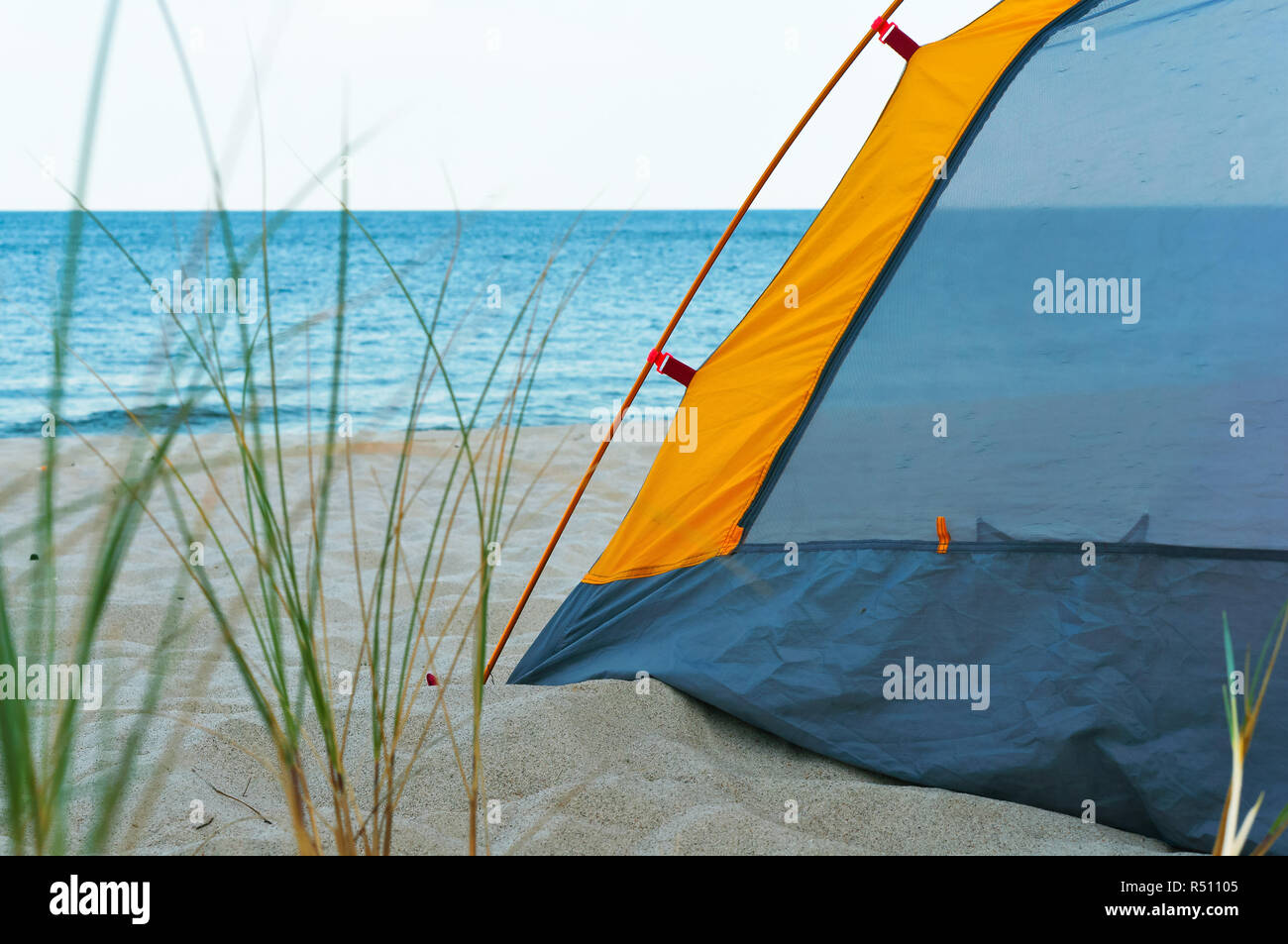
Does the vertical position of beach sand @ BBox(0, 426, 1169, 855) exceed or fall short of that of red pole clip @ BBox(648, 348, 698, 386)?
it falls short

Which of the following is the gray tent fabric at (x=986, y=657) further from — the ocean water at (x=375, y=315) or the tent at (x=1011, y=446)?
the ocean water at (x=375, y=315)

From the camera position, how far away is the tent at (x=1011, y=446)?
187cm

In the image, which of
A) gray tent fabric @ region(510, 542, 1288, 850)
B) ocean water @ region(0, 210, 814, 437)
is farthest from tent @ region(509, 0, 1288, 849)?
ocean water @ region(0, 210, 814, 437)

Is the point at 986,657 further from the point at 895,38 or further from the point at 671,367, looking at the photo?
the point at 895,38

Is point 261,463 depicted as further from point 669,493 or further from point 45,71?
point 669,493

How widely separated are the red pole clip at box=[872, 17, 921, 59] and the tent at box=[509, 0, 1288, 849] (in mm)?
40

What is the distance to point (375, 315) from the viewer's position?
13.9m

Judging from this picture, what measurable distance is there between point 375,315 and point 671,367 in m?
12.5

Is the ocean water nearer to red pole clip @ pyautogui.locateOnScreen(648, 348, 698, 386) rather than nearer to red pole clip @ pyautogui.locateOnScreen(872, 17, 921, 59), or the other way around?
red pole clip @ pyautogui.locateOnScreen(648, 348, 698, 386)

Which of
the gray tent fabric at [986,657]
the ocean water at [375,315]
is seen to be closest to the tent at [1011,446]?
the gray tent fabric at [986,657]

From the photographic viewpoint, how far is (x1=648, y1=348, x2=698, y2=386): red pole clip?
2.12m

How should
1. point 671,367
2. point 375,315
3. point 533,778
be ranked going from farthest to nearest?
point 375,315, point 671,367, point 533,778

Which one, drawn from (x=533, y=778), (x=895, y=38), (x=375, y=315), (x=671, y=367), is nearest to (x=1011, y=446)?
(x=671, y=367)
